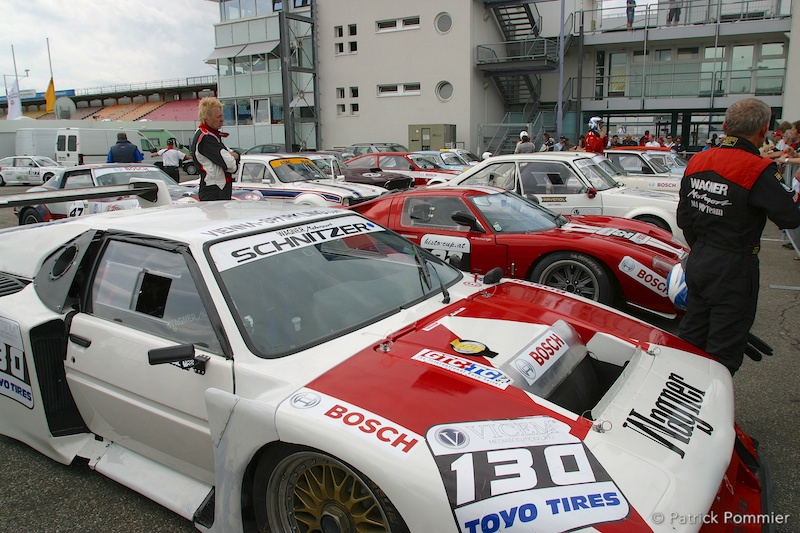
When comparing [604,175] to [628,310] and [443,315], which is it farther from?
[443,315]

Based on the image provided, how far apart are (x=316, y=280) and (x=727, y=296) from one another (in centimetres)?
216

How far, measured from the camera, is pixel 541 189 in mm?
7914

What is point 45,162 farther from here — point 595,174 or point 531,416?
point 531,416

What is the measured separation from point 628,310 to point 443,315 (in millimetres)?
3478

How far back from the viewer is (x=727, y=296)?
3.00 meters

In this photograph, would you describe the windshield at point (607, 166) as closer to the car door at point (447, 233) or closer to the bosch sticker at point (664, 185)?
the bosch sticker at point (664, 185)

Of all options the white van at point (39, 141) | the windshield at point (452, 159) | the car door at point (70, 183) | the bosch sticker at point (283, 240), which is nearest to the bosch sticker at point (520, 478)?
the bosch sticker at point (283, 240)

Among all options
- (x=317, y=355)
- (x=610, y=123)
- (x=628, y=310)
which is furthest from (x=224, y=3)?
(x=317, y=355)

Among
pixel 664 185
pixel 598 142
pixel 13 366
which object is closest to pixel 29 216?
pixel 13 366

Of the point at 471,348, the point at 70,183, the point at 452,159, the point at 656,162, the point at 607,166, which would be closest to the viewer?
the point at 471,348

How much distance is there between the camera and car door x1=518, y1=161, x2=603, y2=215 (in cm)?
787

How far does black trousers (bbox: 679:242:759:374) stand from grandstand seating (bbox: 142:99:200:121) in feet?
166

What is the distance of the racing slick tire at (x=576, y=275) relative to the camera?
5137 millimetres

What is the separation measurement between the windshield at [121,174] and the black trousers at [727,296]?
8343 millimetres
